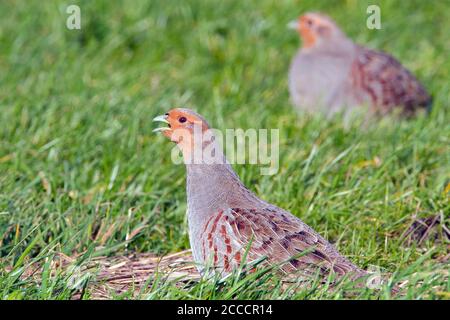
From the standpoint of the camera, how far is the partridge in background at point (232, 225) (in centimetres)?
411

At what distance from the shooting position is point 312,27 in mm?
8375

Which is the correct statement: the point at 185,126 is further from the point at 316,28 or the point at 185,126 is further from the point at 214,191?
the point at 316,28

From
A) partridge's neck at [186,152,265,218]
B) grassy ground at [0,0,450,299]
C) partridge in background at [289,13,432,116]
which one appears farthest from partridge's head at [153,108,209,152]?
partridge in background at [289,13,432,116]

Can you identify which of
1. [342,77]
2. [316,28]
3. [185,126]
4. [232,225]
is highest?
[316,28]

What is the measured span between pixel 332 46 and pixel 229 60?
3.13ft

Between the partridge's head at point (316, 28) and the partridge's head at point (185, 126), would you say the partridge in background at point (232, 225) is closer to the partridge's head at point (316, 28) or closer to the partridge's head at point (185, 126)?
the partridge's head at point (185, 126)

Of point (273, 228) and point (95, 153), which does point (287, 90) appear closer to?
point (95, 153)

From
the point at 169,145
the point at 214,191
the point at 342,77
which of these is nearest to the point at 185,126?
the point at 214,191

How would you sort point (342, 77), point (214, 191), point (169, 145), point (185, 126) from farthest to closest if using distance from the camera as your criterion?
1. point (342, 77)
2. point (169, 145)
3. point (185, 126)
4. point (214, 191)

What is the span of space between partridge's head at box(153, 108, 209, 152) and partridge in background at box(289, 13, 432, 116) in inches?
119

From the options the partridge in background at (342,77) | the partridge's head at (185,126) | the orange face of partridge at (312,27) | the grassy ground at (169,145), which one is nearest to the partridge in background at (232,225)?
the partridge's head at (185,126)

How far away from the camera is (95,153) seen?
19.7 feet

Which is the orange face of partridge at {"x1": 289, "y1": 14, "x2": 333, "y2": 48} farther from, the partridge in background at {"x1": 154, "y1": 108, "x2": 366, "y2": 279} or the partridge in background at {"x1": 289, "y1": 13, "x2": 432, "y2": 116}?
the partridge in background at {"x1": 154, "y1": 108, "x2": 366, "y2": 279}

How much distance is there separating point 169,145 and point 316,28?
8.83 feet
